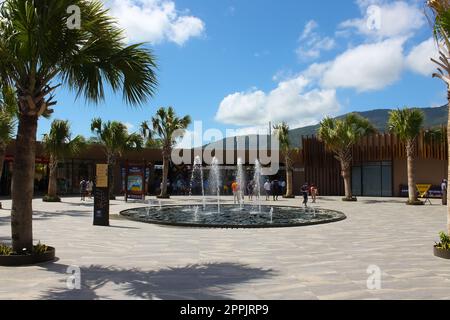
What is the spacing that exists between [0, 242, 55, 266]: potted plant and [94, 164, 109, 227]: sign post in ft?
20.6

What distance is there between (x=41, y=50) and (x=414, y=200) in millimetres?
24371

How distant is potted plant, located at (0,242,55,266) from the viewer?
7684 mm

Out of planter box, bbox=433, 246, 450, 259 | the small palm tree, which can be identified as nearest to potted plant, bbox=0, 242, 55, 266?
planter box, bbox=433, 246, 450, 259

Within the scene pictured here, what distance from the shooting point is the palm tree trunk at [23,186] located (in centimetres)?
787

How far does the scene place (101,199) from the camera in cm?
1482

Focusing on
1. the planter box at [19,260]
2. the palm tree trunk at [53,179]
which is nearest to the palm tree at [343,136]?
the palm tree trunk at [53,179]

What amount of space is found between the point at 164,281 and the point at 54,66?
4.60 meters

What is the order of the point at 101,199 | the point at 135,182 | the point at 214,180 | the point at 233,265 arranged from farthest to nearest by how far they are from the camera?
1. the point at 214,180
2. the point at 135,182
3. the point at 101,199
4. the point at 233,265

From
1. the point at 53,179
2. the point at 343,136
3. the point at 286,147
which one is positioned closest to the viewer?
the point at 53,179

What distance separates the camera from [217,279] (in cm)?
685

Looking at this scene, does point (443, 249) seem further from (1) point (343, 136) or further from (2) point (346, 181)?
(1) point (343, 136)

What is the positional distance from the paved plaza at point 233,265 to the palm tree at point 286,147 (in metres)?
21.8

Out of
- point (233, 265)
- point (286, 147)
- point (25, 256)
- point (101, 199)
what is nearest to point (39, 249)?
point (25, 256)
